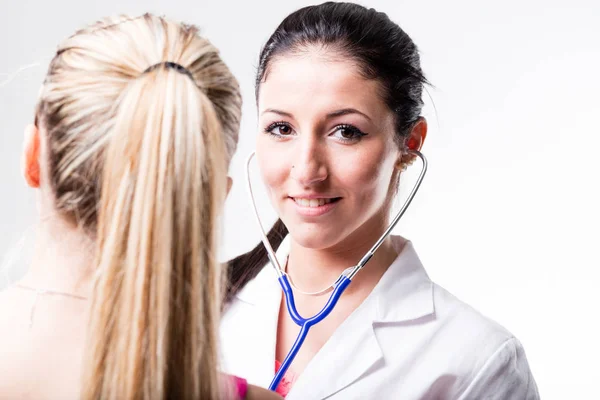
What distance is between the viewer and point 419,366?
1.53 m

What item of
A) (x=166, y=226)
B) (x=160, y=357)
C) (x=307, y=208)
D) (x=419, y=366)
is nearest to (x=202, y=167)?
(x=166, y=226)

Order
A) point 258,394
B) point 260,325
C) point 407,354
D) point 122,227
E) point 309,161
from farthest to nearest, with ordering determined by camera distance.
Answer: point 260,325
point 407,354
point 309,161
point 258,394
point 122,227

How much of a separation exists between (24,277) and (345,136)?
0.66 metres

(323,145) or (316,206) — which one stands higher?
(323,145)

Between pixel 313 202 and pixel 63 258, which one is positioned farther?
pixel 313 202

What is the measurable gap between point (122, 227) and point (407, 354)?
769 millimetres

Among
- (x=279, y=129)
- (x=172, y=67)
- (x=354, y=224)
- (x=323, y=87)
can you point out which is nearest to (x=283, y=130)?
(x=279, y=129)

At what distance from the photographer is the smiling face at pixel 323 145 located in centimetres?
144

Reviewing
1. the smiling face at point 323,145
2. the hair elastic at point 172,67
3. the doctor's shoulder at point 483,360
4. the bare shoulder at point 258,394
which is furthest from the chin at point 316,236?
the hair elastic at point 172,67

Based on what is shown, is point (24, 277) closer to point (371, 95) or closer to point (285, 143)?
point (285, 143)

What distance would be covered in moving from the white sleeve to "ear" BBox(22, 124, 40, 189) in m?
0.89

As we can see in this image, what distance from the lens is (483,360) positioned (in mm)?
1512

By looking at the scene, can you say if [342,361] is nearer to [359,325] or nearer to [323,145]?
[359,325]

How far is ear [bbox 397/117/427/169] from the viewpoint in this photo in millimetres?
1579
